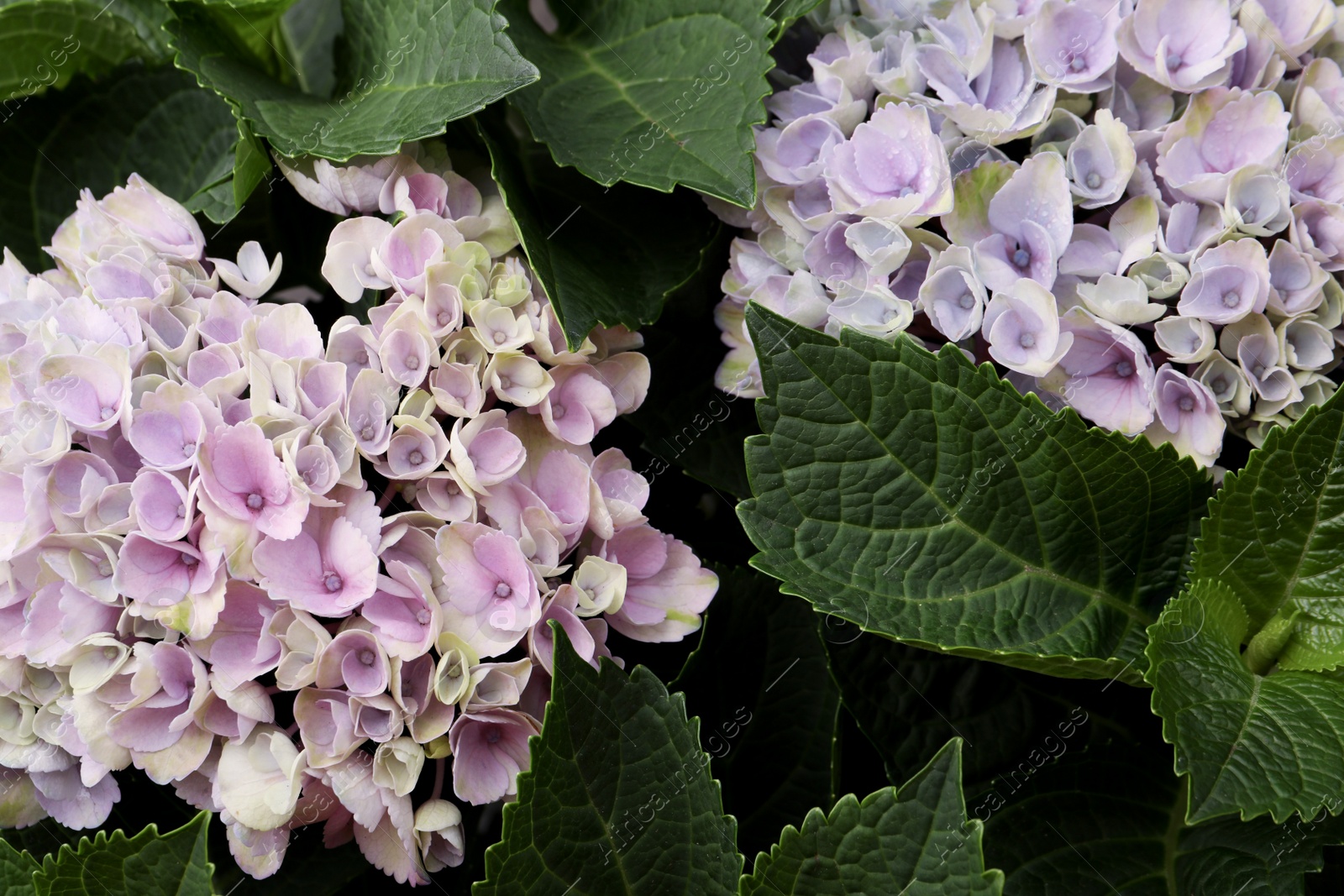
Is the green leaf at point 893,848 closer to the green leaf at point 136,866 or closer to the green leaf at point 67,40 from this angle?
the green leaf at point 136,866

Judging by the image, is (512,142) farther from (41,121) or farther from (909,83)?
(41,121)

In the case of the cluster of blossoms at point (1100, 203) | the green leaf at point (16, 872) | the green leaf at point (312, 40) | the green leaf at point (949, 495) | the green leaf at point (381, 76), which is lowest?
the green leaf at point (16, 872)

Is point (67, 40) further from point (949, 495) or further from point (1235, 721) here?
point (1235, 721)

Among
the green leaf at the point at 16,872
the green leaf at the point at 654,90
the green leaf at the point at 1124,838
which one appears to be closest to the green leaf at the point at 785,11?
the green leaf at the point at 654,90

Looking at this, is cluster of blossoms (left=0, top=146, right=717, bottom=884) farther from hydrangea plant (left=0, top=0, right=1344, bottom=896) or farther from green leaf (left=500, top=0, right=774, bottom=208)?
green leaf (left=500, top=0, right=774, bottom=208)

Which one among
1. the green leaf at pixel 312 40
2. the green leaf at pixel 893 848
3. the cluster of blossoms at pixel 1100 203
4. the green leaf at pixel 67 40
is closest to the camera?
the green leaf at pixel 893 848

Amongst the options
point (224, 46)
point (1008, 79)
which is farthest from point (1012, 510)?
point (224, 46)
